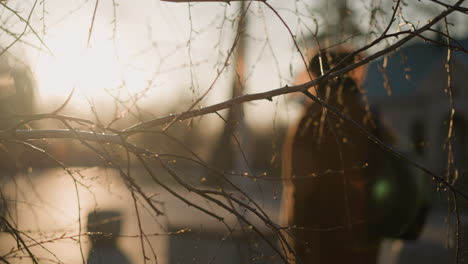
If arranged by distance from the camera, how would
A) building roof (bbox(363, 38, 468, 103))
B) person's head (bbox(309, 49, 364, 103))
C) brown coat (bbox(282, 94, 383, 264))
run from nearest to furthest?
1. person's head (bbox(309, 49, 364, 103))
2. brown coat (bbox(282, 94, 383, 264))
3. building roof (bbox(363, 38, 468, 103))

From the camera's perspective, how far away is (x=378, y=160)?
396 cm

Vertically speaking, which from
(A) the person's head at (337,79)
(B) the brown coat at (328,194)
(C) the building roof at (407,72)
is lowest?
(B) the brown coat at (328,194)

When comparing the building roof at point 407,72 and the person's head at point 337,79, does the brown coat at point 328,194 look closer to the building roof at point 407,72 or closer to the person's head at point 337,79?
the person's head at point 337,79

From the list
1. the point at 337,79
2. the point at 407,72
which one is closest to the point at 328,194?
the point at 337,79

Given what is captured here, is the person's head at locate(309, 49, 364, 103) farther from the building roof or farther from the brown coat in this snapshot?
the building roof

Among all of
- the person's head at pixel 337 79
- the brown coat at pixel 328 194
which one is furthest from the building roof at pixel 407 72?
the person's head at pixel 337 79

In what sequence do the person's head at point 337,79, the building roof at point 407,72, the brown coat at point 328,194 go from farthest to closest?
the building roof at point 407,72, the brown coat at point 328,194, the person's head at point 337,79

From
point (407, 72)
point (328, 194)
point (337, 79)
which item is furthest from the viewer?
point (407, 72)

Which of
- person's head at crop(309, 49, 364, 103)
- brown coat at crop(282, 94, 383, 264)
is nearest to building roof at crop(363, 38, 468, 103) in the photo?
brown coat at crop(282, 94, 383, 264)

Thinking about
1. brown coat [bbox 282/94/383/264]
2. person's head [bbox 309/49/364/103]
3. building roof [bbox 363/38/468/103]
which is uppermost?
building roof [bbox 363/38/468/103]

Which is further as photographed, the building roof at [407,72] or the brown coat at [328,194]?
the building roof at [407,72]

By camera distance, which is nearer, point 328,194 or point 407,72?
point 328,194

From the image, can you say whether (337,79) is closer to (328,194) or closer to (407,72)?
(328,194)

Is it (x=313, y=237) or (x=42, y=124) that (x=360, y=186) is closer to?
(x=313, y=237)
